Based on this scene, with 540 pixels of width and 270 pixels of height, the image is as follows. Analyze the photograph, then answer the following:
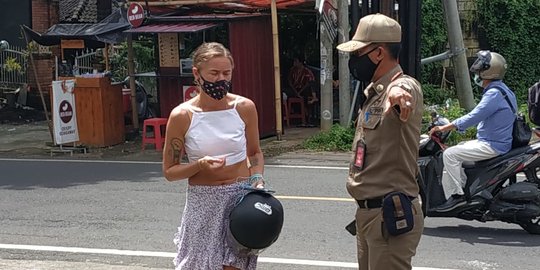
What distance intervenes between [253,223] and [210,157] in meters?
0.42

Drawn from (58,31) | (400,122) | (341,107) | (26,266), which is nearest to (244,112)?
(400,122)

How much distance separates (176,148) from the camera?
4367 mm

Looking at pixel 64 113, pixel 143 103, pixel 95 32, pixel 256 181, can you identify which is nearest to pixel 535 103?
pixel 256 181

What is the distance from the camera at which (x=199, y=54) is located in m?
4.31

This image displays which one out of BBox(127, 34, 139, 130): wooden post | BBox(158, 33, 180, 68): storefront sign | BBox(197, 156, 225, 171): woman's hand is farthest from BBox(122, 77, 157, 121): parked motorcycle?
BBox(197, 156, 225, 171): woman's hand

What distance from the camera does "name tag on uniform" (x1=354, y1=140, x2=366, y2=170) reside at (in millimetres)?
3918

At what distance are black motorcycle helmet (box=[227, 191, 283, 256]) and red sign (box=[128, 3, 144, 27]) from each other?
11.2m

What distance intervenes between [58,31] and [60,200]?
304 inches

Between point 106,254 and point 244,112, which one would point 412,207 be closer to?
point 244,112

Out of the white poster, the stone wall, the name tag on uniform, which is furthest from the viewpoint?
the stone wall

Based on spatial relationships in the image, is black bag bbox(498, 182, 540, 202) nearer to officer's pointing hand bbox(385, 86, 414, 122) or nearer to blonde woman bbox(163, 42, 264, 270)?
blonde woman bbox(163, 42, 264, 270)

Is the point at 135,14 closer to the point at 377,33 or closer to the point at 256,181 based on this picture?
the point at 256,181

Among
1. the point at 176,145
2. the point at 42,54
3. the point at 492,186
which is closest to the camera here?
the point at 176,145

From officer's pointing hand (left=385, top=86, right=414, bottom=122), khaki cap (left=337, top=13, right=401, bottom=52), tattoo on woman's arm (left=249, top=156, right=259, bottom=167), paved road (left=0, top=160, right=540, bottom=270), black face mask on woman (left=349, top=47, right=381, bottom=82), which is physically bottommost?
paved road (left=0, top=160, right=540, bottom=270)
